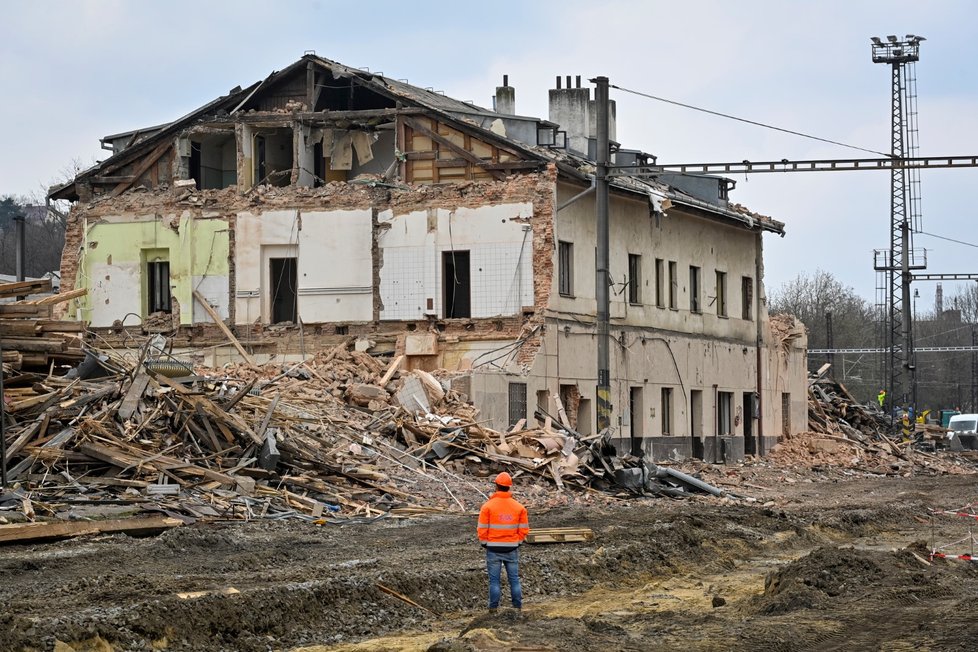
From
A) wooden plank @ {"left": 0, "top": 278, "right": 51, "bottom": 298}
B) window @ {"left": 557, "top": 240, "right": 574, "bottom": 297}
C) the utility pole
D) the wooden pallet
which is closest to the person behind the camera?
the wooden pallet

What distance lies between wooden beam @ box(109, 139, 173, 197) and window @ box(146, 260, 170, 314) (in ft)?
6.41

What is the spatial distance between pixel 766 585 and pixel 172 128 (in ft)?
79.7

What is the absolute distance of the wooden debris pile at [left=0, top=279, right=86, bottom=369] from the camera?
75.5 ft

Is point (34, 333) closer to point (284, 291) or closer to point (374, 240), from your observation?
point (374, 240)

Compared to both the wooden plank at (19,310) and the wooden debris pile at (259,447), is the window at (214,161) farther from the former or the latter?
the wooden plank at (19,310)

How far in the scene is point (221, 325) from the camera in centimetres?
3591

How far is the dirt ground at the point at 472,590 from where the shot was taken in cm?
1234

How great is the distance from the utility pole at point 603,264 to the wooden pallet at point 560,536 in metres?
9.72

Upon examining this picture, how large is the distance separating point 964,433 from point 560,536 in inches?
1640

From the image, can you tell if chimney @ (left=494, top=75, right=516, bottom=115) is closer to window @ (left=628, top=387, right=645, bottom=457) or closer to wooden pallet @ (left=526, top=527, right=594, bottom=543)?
window @ (left=628, top=387, right=645, bottom=457)

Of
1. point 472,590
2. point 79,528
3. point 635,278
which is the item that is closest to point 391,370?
point 635,278

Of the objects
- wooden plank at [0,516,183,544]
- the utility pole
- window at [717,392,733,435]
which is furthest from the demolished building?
wooden plank at [0,516,183,544]

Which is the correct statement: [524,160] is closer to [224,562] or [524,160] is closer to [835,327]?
[224,562]

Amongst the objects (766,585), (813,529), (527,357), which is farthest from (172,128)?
(766,585)
